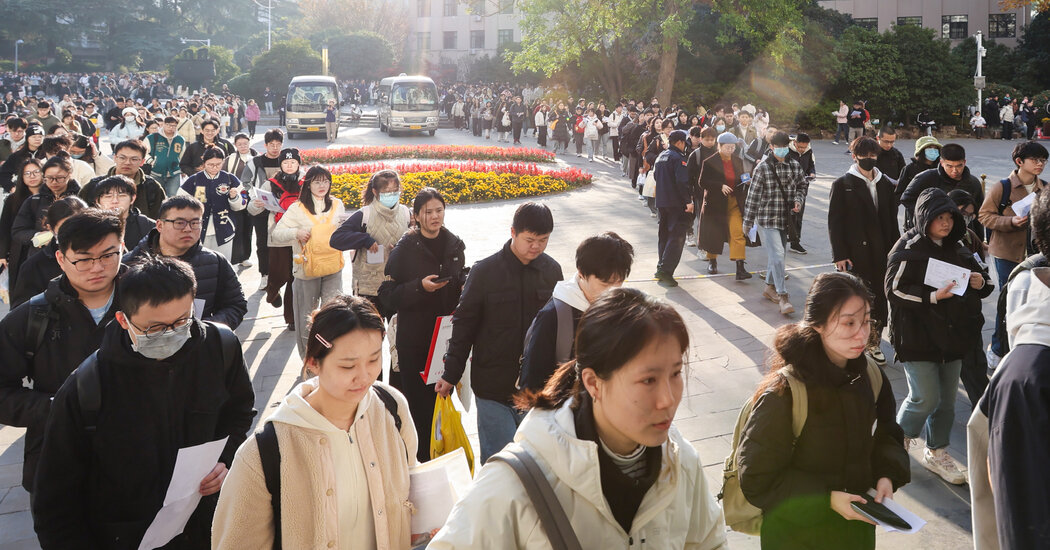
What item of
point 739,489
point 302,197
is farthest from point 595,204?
point 739,489

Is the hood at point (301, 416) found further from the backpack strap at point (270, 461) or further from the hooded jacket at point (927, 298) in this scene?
the hooded jacket at point (927, 298)

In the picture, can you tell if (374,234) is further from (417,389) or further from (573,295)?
(573,295)

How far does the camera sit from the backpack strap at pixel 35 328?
337 centimetres

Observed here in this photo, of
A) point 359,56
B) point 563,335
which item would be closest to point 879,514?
point 563,335

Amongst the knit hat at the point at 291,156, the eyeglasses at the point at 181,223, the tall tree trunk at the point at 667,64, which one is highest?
the tall tree trunk at the point at 667,64

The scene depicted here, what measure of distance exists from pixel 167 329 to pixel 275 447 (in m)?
0.81

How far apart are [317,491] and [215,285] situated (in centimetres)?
242

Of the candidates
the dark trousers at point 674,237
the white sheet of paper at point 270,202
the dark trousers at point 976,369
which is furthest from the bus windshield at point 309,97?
the dark trousers at point 976,369

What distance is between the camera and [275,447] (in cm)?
240

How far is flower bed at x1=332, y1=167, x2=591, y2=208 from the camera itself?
15727mm

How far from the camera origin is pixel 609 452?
1894 mm

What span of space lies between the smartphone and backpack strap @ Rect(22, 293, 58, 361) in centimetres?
317

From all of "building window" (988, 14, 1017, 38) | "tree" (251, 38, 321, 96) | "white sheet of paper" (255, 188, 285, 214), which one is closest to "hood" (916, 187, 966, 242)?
"white sheet of paper" (255, 188, 285, 214)

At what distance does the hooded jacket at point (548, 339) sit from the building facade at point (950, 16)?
51.9m
